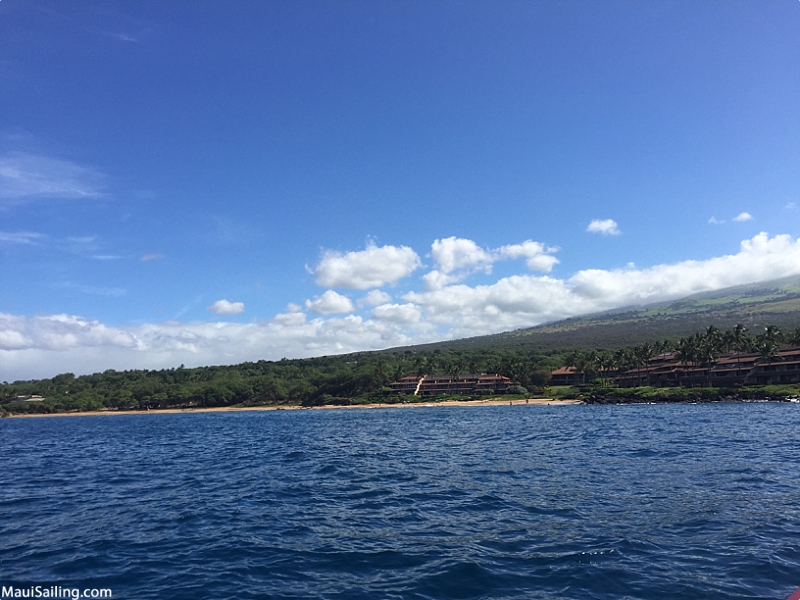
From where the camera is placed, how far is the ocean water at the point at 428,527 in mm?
12758

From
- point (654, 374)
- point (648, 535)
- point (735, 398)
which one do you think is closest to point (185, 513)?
point (648, 535)

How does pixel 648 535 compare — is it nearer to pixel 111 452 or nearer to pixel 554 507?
pixel 554 507

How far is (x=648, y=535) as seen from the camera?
15609mm

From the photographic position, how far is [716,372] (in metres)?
142

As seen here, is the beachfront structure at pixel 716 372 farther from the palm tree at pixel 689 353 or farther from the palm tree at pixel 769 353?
the palm tree at pixel 689 353

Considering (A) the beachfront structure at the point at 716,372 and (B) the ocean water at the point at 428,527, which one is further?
(A) the beachfront structure at the point at 716,372

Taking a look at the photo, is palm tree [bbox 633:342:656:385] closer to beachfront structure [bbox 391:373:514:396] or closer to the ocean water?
beachfront structure [bbox 391:373:514:396]

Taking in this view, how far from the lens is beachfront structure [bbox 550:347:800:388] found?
127500mm

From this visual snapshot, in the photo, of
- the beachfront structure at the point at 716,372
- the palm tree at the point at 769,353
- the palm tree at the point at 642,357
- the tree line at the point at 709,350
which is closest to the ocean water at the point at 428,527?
the beachfront structure at the point at 716,372

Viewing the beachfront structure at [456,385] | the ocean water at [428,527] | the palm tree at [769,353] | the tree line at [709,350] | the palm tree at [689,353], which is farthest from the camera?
the beachfront structure at [456,385]

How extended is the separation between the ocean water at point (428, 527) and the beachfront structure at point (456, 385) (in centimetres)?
15045

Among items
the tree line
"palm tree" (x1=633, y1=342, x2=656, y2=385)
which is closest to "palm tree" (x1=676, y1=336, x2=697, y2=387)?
the tree line

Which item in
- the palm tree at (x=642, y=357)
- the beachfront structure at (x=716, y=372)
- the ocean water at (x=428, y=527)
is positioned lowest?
the beachfront structure at (x=716, y=372)

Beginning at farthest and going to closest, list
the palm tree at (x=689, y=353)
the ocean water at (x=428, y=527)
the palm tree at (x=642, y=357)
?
the palm tree at (x=642, y=357) → the palm tree at (x=689, y=353) → the ocean water at (x=428, y=527)
